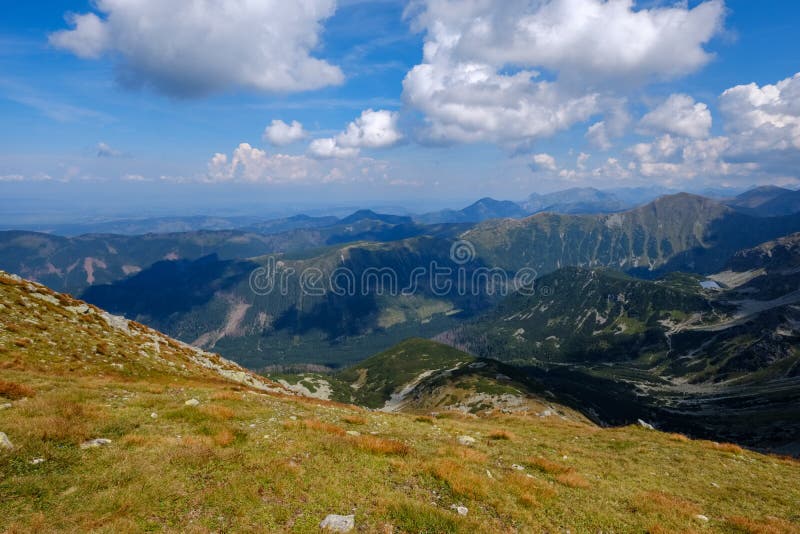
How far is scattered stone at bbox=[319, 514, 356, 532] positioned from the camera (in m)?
11.0

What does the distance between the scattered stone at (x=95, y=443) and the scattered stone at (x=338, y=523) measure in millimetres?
10204

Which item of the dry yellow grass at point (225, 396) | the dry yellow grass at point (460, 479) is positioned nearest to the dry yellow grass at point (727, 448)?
the dry yellow grass at point (460, 479)

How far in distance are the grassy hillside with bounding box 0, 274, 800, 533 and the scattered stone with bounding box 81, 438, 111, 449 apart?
109 mm

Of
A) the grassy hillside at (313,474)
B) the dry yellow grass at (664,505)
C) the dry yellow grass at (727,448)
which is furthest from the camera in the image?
the dry yellow grass at (727,448)

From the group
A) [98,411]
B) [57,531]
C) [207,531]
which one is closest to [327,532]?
[207,531]

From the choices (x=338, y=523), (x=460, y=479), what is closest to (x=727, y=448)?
(x=460, y=479)

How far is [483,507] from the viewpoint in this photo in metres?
13.4

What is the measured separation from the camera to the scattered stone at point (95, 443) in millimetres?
14650

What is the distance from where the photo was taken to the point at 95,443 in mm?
15000

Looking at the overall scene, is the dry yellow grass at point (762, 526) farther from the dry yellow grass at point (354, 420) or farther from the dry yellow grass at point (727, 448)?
the dry yellow grass at point (354, 420)

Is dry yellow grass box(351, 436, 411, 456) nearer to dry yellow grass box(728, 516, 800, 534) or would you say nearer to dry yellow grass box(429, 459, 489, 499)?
dry yellow grass box(429, 459, 489, 499)

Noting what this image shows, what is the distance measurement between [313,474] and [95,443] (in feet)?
29.4

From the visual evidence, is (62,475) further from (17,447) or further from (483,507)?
(483,507)

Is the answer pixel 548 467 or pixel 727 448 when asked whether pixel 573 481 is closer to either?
pixel 548 467
